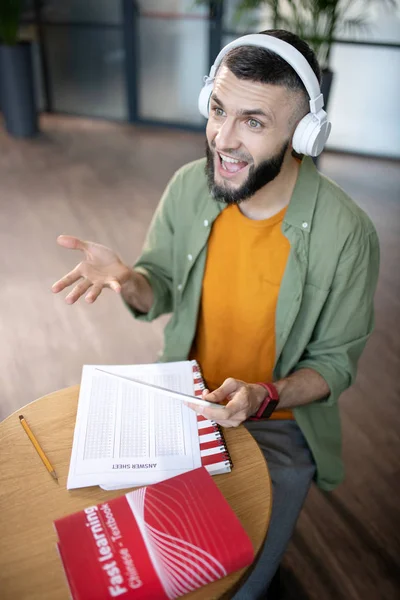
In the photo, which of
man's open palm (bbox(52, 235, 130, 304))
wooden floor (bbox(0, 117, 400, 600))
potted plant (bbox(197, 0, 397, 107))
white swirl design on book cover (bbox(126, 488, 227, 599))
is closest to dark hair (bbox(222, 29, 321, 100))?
man's open palm (bbox(52, 235, 130, 304))

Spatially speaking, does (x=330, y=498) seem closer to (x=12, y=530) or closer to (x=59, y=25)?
(x=12, y=530)

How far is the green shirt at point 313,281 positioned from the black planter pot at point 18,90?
12.4 ft

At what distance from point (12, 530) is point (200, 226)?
32.2 inches

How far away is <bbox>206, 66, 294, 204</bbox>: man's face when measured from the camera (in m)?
1.15

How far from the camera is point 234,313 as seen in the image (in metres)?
1.40

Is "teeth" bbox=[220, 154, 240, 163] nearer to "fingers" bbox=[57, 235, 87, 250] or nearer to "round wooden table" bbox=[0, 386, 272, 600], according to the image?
"fingers" bbox=[57, 235, 87, 250]

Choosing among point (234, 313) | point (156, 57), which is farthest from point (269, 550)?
point (156, 57)

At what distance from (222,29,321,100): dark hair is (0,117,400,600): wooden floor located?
4.56 feet

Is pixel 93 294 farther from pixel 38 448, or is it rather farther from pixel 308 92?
pixel 308 92

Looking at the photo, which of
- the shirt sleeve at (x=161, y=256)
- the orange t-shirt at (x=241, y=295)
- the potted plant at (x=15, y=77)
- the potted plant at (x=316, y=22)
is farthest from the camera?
the potted plant at (x=15, y=77)

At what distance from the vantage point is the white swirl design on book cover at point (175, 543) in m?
0.81

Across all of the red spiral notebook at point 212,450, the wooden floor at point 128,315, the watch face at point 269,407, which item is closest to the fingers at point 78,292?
the red spiral notebook at point 212,450

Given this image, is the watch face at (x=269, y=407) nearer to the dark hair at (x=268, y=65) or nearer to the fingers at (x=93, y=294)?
Answer: the fingers at (x=93, y=294)

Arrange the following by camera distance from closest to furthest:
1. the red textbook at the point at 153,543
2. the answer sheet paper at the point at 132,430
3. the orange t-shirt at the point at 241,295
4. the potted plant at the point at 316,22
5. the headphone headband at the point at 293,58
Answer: the red textbook at the point at 153,543, the answer sheet paper at the point at 132,430, the headphone headband at the point at 293,58, the orange t-shirt at the point at 241,295, the potted plant at the point at 316,22
